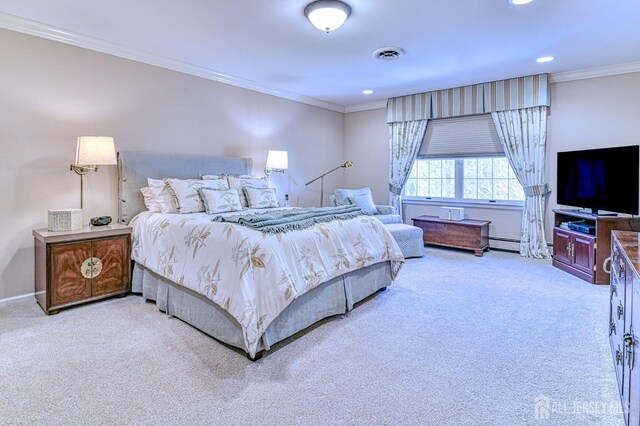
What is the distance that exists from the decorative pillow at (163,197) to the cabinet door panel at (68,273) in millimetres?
739

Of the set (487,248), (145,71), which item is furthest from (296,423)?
(487,248)

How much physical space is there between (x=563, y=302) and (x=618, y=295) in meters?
1.48

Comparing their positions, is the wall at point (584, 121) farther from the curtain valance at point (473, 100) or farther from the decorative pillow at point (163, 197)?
the decorative pillow at point (163, 197)

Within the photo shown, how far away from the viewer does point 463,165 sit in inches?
228

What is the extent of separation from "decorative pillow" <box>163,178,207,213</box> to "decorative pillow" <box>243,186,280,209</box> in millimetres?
598

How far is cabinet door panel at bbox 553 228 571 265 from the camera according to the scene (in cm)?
425

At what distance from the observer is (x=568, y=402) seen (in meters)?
1.82

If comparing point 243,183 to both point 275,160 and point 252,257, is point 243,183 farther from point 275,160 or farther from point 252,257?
point 252,257

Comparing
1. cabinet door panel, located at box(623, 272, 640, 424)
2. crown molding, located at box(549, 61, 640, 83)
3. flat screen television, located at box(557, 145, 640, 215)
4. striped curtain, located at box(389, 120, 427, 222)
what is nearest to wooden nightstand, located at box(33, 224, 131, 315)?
cabinet door panel, located at box(623, 272, 640, 424)

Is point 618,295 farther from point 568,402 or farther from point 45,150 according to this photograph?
point 45,150

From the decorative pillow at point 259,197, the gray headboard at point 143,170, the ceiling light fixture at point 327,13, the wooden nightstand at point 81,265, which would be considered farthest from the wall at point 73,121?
the ceiling light fixture at point 327,13

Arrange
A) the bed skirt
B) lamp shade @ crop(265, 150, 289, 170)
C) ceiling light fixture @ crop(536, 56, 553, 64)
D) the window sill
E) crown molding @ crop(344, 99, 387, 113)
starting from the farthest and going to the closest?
crown molding @ crop(344, 99, 387, 113)
the window sill
lamp shade @ crop(265, 150, 289, 170)
ceiling light fixture @ crop(536, 56, 553, 64)
the bed skirt

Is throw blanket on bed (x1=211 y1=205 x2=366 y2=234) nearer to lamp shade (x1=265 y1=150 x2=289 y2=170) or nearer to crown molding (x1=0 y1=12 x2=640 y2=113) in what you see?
lamp shade (x1=265 y1=150 x2=289 y2=170)

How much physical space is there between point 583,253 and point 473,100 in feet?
8.59
